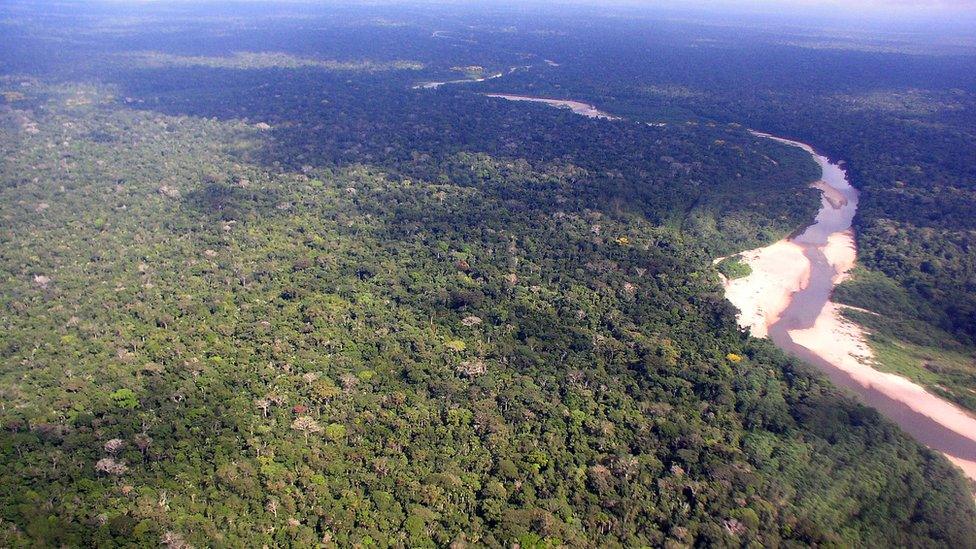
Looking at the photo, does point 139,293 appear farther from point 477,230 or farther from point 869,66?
point 869,66

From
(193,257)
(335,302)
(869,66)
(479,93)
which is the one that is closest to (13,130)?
(193,257)

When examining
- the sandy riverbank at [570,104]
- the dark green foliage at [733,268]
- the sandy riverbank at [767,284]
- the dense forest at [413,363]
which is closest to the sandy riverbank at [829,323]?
the sandy riverbank at [767,284]

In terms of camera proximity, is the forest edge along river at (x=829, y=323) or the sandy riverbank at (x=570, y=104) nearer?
the forest edge along river at (x=829, y=323)

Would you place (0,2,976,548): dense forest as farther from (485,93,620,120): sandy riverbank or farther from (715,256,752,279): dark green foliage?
(485,93,620,120): sandy riverbank

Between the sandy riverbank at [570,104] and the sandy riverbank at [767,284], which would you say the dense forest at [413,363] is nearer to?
the sandy riverbank at [767,284]

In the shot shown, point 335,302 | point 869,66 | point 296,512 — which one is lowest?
point 296,512

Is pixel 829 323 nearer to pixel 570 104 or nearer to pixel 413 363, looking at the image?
pixel 413 363

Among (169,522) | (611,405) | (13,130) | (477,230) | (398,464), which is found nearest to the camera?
(169,522)
